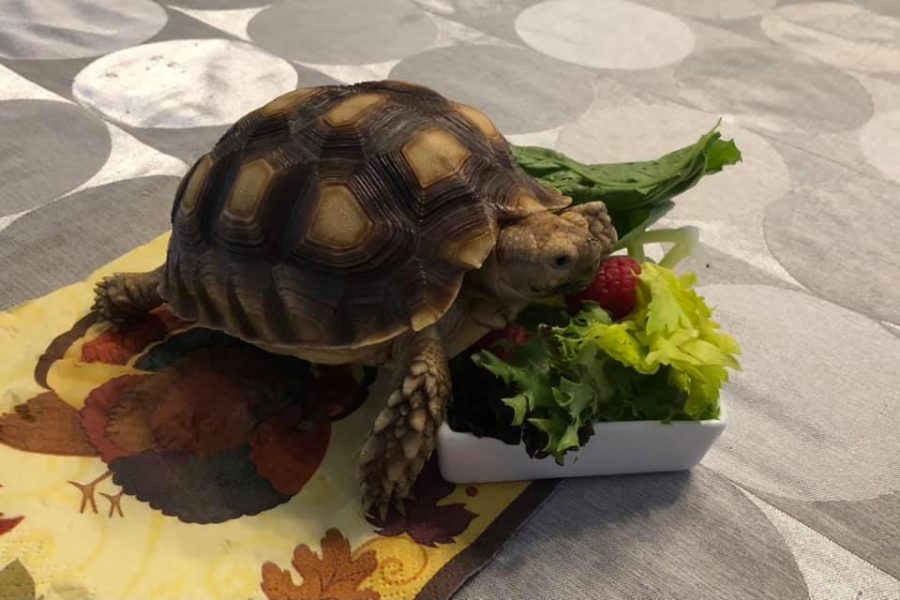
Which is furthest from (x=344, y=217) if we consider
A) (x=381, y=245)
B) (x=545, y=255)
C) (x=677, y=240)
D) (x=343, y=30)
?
(x=343, y=30)

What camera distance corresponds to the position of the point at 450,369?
0.81m

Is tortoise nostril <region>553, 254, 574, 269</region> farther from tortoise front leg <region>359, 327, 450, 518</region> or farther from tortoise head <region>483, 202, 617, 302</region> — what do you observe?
tortoise front leg <region>359, 327, 450, 518</region>

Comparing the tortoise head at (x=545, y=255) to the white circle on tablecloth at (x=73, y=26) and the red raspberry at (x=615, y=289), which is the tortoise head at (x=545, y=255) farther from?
the white circle on tablecloth at (x=73, y=26)

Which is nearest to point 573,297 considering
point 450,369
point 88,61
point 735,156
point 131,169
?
point 450,369

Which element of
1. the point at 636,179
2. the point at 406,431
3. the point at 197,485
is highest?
the point at 636,179

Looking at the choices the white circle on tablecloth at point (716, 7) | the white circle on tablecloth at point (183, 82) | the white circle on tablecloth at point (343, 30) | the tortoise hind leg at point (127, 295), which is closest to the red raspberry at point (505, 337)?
the tortoise hind leg at point (127, 295)

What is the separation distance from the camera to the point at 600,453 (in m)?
0.78

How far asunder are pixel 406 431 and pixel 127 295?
40cm

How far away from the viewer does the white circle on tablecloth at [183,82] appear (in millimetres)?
1384

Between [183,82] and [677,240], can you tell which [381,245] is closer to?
[677,240]

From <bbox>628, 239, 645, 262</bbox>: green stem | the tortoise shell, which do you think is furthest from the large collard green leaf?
the tortoise shell

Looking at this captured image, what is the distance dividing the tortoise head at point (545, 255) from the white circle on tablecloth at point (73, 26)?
3.79 ft

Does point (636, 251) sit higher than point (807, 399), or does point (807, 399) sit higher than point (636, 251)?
point (636, 251)

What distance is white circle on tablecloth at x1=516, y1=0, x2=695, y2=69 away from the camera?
165 centimetres
